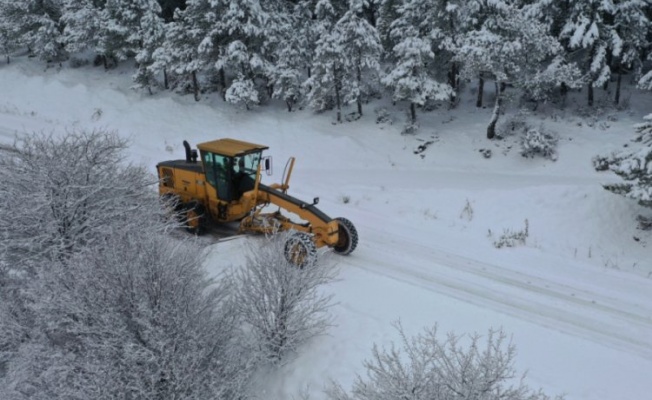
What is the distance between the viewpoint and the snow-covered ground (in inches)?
311

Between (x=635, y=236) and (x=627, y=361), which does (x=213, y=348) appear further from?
(x=635, y=236)

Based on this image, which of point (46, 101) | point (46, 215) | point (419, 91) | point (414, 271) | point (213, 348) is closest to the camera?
point (213, 348)

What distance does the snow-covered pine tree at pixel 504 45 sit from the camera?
19.6 meters

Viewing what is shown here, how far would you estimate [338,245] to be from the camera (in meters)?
11.0

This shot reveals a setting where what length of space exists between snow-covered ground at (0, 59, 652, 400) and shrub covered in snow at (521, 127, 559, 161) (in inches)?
17.1

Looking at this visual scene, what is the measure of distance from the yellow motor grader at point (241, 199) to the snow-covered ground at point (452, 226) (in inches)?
31.9

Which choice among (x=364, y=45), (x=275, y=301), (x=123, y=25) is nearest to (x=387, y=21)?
(x=364, y=45)

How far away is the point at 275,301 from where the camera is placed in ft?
25.5

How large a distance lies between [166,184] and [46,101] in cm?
1973

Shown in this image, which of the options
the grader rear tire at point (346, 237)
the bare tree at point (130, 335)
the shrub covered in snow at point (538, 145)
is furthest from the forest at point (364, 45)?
the bare tree at point (130, 335)

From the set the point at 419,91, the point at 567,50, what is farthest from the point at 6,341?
the point at 567,50

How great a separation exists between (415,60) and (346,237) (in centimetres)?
1350

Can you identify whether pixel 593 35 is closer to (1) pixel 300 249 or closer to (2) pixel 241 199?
(2) pixel 241 199

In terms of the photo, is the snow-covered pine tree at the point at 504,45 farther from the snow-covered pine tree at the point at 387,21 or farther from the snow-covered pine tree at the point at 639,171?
the snow-covered pine tree at the point at 639,171
